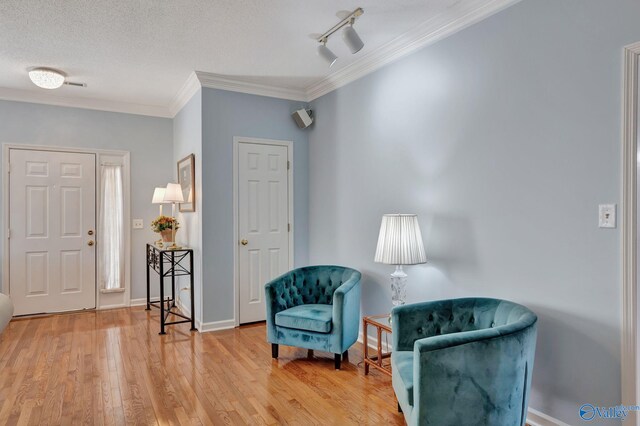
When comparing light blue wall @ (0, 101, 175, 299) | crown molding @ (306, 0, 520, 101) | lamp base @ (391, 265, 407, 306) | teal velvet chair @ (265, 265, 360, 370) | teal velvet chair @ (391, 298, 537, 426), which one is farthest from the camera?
light blue wall @ (0, 101, 175, 299)

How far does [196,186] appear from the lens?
169 inches

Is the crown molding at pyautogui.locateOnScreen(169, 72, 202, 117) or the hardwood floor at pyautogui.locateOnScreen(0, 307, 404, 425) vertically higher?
the crown molding at pyautogui.locateOnScreen(169, 72, 202, 117)

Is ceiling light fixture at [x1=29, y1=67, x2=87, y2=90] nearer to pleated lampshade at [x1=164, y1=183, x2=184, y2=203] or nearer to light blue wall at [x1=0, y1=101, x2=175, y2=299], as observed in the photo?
light blue wall at [x1=0, y1=101, x2=175, y2=299]

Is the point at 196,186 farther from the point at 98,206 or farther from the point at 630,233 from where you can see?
the point at 630,233

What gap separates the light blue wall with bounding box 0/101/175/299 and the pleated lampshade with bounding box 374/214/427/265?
3585 millimetres

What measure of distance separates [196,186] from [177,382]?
208 cm

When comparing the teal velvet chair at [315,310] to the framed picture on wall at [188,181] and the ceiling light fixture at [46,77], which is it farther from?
the ceiling light fixture at [46,77]

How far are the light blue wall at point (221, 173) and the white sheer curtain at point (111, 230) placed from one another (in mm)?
1682

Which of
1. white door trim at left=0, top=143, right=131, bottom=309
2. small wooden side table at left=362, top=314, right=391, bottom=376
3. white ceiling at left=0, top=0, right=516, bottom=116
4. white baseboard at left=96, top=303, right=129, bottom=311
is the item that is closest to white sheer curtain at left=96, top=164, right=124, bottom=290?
white door trim at left=0, top=143, right=131, bottom=309

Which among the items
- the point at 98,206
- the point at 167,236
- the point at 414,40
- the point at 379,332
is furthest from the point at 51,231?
the point at 414,40

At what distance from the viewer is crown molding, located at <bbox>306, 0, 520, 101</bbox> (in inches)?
104

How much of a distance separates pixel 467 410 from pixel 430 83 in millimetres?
2231

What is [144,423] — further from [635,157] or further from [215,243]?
[635,157]

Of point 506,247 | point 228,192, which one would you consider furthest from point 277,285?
point 506,247
